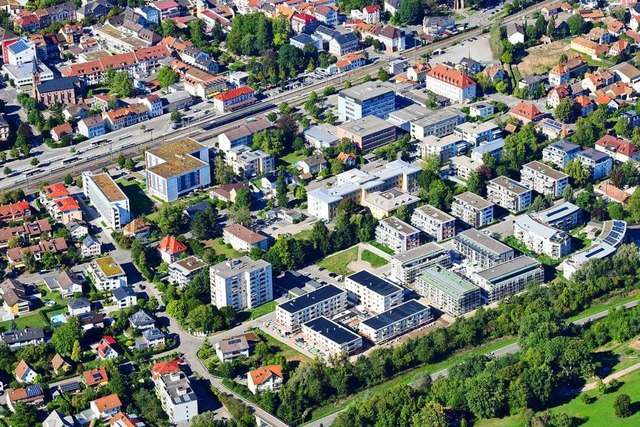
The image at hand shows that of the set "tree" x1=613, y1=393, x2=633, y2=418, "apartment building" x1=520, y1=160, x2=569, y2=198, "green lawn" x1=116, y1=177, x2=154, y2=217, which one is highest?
"apartment building" x1=520, y1=160, x2=569, y2=198

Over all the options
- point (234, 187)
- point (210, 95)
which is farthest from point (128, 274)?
point (210, 95)

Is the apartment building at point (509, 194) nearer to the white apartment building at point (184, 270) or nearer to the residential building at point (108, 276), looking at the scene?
the white apartment building at point (184, 270)

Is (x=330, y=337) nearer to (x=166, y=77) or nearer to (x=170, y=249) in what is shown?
(x=170, y=249)

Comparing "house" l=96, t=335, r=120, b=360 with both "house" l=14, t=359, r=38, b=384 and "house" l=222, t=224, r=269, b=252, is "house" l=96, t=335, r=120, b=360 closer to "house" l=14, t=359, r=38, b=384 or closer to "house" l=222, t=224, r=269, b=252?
"house" l=14, t=359, r=38, b=384

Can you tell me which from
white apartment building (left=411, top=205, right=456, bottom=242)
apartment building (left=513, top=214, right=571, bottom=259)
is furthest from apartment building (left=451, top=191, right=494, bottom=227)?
apartment building (left=513, top=214, right=571, bottom=259)

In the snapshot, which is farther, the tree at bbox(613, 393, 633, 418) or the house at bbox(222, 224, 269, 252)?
the house at bbox(222, 224, 269, 252)

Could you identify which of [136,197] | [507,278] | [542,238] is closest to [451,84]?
[542,238]

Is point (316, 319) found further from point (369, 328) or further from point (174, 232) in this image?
point (174, 232)
